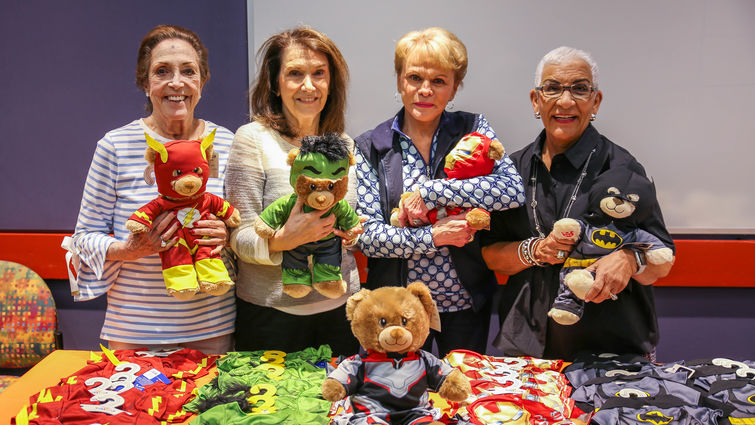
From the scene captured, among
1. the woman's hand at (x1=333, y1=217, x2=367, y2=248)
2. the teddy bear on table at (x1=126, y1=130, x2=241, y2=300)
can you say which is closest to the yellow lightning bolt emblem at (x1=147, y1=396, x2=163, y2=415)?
the teddy bear on table at (x1=126, y1=130, x2=241, y2=300)

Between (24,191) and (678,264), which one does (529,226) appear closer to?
(678,264)

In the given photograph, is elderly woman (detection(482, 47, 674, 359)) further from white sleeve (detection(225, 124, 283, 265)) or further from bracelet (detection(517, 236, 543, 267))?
white sleeve (detection(225, 124, 283, 265))

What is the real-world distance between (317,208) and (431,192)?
457 mm

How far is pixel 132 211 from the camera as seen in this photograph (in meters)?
2.02

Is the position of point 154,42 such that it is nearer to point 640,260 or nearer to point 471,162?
point 471,162

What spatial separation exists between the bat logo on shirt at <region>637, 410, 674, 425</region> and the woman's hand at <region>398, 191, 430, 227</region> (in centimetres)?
96

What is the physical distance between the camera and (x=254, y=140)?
6.75ft

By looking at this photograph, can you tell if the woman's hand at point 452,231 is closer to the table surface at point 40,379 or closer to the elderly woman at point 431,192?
the elderly woman at point 431,192

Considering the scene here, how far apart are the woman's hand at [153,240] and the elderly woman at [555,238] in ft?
4.01

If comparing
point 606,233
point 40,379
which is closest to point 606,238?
point 606,233

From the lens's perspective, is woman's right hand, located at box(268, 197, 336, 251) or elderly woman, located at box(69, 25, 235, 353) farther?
elderly woman, located at box(69, 25, 235, 353)

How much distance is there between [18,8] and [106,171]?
1.79 m

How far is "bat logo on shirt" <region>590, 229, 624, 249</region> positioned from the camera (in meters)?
1.91

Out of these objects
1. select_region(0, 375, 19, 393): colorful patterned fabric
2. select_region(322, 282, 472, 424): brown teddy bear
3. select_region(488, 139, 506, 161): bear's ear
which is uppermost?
select_region(488, 139, 506, 161): bear's ear
